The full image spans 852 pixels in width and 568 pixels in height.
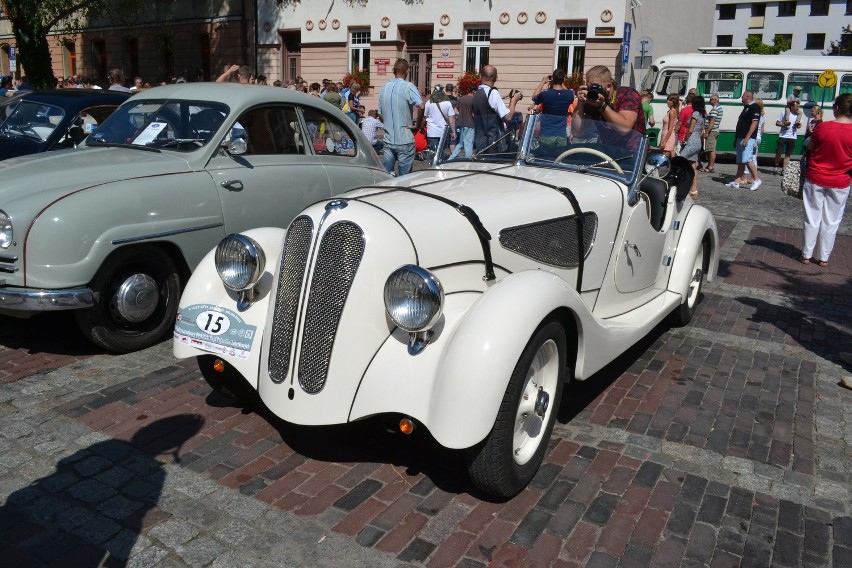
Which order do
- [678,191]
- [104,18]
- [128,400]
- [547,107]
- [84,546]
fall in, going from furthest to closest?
[104,18], [547,107], [678,191], [128,400], [84,546]

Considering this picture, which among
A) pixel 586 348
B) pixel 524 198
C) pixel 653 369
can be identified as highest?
pixel 524 198

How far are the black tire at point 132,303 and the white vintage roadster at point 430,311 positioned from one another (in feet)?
4.08

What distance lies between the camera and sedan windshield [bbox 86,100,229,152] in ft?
18.9

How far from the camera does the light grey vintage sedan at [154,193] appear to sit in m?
4.68

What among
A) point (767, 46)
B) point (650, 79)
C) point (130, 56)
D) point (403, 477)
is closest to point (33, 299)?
point (403, 477)

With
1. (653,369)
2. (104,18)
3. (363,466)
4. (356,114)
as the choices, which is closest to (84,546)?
(363,466)

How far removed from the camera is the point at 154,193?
5137 millimetres

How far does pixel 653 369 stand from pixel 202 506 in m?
3.29

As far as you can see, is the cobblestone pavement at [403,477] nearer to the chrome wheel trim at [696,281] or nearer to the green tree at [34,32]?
the chrome wheel trim at [696,281]

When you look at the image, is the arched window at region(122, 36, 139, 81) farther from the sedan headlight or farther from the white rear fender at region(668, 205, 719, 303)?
the white rear fender at region(668, 205, 719, 303)

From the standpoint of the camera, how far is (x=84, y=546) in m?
3.00

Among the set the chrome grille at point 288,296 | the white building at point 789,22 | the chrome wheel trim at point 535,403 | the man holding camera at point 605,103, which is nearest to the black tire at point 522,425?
the chrome wheel trim at point 535,403

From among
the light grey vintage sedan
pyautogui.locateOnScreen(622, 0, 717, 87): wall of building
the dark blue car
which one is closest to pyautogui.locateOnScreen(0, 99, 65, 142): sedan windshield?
the dark blue car

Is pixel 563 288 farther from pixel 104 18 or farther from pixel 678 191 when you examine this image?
pixel 104 18
